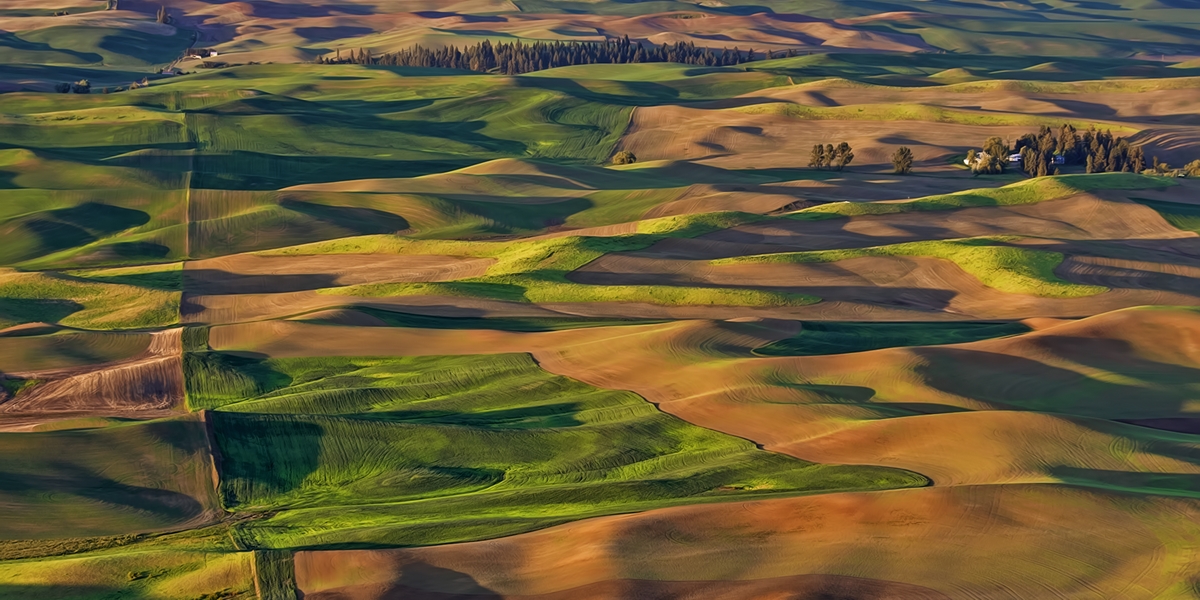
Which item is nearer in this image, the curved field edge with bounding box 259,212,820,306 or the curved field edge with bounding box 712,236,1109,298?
the curved field edge with bounding box 259,212,820,306

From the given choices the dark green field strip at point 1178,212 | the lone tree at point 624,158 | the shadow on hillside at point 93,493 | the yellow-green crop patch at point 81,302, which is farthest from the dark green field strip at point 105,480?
the lone tree at point 624,158

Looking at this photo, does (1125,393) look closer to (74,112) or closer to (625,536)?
(625,536)

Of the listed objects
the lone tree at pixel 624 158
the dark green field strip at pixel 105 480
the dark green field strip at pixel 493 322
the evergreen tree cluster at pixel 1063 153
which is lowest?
the lone tree at pixel 624 158

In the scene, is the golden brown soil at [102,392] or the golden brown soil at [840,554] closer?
the golden brown soil at [840,554]

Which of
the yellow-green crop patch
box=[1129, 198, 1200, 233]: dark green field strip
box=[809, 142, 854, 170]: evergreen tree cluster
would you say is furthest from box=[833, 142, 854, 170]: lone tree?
the yellow-green crop patch

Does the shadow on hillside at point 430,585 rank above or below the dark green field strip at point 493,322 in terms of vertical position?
above

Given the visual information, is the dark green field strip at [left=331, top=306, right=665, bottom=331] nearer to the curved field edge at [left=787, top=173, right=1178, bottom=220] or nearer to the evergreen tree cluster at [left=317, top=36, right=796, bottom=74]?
the curved field edge at [left=787, top=173, right=1178, bottom=220]

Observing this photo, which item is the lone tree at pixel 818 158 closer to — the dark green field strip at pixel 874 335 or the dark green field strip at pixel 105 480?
the dark green field strip at pixel 874 335

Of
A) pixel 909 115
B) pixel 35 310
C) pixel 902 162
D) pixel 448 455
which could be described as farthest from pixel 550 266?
pixel 909 115

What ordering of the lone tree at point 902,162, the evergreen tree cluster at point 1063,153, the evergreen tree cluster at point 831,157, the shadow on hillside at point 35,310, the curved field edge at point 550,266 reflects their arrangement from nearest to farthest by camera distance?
the shadow on hillside at point 35,310, the curved field edge at point 550,266, the lone tree at point 902,162, the evergreen tree cluster at point 1063,153, the evergreen tree cluster at point 831,157
